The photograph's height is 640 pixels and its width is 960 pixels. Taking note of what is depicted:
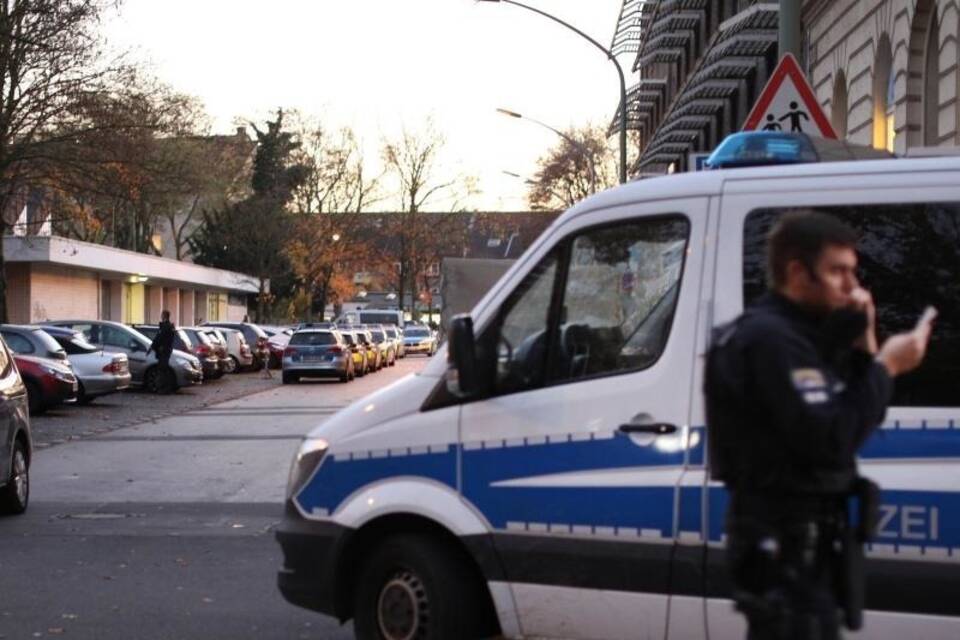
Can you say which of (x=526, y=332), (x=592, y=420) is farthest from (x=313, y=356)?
(x=592, y=420)

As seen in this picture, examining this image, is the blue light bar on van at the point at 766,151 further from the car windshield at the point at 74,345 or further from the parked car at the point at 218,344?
the parked car at the point at 218,344

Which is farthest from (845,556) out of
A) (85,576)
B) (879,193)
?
(85,576)

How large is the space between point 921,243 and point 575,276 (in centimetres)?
135

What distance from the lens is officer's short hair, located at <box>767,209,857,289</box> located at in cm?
367

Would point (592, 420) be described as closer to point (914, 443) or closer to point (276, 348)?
point (914, 443)

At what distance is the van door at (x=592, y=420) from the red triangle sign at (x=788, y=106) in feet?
13.8

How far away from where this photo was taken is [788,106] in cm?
967

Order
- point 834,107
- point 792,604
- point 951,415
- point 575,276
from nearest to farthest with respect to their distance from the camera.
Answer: point 792,604 < point 951,415 < point 575,276 < point 834,107

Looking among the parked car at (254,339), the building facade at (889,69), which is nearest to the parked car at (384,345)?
the parked car at (254,339)

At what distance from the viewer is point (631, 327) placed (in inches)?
220

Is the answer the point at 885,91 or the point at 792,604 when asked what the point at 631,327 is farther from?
the point at 885,91

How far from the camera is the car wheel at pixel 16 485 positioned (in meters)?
11.9

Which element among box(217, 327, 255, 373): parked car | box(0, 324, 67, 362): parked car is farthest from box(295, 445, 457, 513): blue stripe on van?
box(217, 327, 255, 373): parked car

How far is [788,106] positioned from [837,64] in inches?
543
